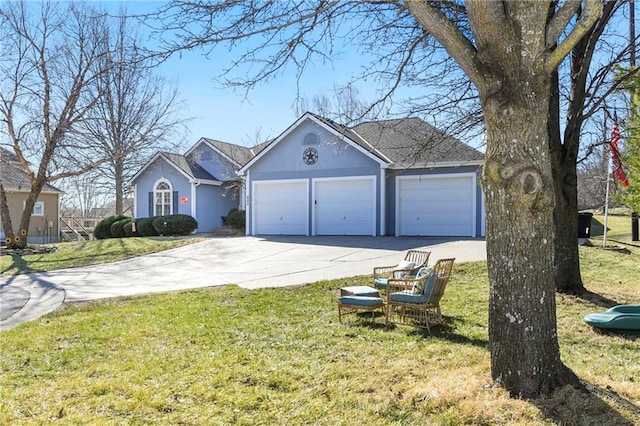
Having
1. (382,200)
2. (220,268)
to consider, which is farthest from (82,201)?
(220,268)

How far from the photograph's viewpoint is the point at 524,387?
3.79 meters

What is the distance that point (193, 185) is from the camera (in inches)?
960

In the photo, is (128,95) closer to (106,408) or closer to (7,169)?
(7,169)

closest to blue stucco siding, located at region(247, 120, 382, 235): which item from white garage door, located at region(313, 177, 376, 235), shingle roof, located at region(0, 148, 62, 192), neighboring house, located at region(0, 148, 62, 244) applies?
white garage door, located at region(313, 177, 376, 235)

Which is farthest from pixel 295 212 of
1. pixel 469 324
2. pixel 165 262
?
pixel 469 324

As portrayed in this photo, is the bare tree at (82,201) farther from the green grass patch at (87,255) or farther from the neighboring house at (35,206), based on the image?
the green grass patch at (87,255)

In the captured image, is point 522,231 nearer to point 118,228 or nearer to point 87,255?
point 87,255

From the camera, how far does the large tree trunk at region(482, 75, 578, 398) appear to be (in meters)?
3.74

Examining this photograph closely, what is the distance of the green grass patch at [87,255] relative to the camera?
14.3 m

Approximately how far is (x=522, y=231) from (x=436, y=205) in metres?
14.8

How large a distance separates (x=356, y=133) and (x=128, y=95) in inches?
617

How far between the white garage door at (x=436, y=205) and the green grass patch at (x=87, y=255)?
337 inches

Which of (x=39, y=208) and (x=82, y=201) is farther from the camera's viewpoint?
(x=82, y=201)

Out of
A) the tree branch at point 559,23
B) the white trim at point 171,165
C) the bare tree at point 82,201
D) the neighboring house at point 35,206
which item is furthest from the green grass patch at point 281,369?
the bare tree at point 82,201
